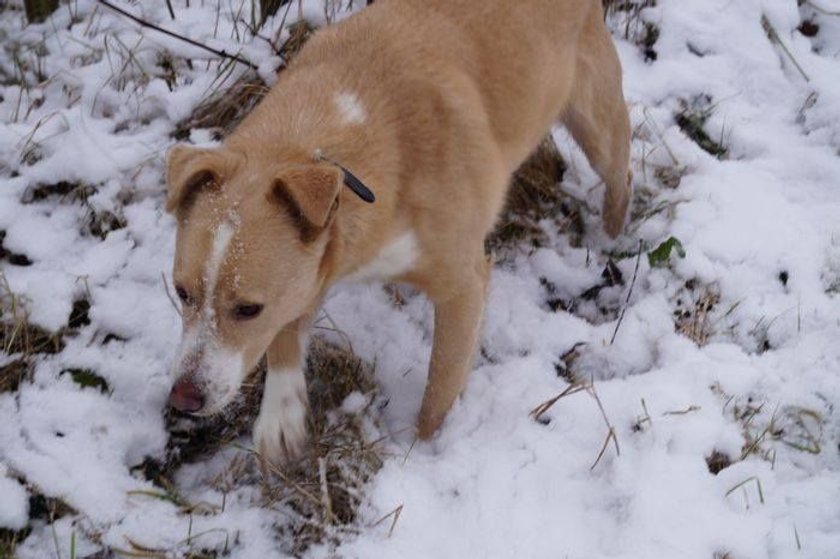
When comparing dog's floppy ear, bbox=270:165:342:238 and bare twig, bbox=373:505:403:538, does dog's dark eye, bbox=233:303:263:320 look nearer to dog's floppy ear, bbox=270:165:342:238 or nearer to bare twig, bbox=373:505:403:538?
dog's floppy ear, bbox=270:165:342:238

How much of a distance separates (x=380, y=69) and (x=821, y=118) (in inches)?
116

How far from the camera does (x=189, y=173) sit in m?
2.58

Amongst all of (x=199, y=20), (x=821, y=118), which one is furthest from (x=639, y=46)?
(x=199, y=20)

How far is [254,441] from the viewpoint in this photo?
10.8ft

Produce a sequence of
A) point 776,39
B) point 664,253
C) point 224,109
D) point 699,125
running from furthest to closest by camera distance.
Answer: point 776,39 → point 699,125 → point 224,109 → point 664,253

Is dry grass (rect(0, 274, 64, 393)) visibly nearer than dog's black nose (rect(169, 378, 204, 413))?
No

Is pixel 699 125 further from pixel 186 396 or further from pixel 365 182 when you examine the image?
pixel 186 396

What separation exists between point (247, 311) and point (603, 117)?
7.42 ft

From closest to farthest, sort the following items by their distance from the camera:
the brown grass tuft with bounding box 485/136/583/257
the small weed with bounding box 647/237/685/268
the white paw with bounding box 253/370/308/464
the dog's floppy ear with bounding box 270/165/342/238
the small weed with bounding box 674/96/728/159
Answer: the dog's floppy ear with bounding box 270/165/342/238 < the white paw with bounding box 253/370/308/464 < the small weed with bounding box 647/237/685/268 < the brown grass tuft with bounding box 485/136/583/257 < the small weed with bounding box 674/96/728/159

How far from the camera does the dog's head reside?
100 inches

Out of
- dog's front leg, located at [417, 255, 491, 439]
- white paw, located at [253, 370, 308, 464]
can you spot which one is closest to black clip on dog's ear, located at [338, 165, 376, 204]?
dog's front leg, located at [417, 255, 491, 439]

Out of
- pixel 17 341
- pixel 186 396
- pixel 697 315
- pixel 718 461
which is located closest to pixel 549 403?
pixel 718 461

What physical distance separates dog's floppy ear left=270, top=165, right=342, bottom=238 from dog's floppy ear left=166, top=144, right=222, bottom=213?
20 cm

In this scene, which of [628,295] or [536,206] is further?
[536,206]
